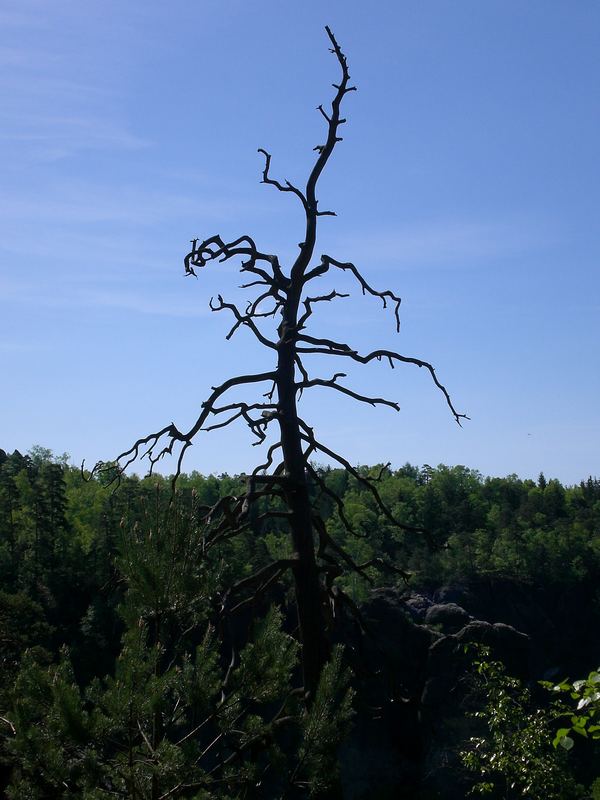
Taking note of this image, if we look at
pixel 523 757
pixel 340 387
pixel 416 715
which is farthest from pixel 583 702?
pixel 416 715

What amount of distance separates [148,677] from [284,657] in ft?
2.87

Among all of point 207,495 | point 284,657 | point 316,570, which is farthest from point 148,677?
point 207,495

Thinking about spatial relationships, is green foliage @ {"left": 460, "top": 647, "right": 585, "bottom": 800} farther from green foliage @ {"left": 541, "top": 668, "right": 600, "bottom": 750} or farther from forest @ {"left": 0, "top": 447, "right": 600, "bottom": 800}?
green foliage @ {"left": 541, "top": 668, "right": 600, "bottom": 750}

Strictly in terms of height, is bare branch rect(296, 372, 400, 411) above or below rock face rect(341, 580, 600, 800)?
above

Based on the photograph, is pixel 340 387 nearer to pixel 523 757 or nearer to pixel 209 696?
pixel 209 696

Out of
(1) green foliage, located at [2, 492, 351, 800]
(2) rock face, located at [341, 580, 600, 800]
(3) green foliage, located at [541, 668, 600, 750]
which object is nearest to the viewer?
(3) green foliage, located at [541, 668, 600, 750]

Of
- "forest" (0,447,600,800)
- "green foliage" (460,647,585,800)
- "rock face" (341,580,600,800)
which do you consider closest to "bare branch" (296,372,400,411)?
"forest" (0,447,600,800)

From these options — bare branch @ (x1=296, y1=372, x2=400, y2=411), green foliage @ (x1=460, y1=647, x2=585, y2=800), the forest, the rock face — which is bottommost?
the rock face

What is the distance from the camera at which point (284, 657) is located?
5.66 meters

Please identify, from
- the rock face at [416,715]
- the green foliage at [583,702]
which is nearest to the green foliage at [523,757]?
the green foliage at [583,702]

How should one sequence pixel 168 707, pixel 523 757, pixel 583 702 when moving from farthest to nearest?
pixel 523 757
pixel 168 707
pixel 583 702

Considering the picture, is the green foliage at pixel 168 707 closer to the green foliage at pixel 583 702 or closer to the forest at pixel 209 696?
the forest at pixel 209 696

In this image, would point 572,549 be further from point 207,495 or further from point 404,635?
point 207,495

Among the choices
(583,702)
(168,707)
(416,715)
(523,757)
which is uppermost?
(583,702)
